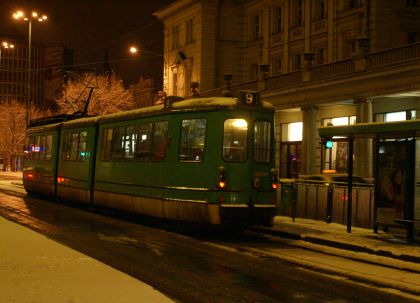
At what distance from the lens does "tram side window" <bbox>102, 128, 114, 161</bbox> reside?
19484mm

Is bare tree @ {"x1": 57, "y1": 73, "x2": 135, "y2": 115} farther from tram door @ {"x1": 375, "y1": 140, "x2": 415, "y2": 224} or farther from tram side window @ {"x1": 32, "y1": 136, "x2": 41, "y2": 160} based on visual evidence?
tram door @ {"x1": 375, "y1": 140, "x2": 415, "y2": 224}

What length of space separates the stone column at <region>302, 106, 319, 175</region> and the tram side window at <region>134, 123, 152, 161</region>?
1669 centimetres

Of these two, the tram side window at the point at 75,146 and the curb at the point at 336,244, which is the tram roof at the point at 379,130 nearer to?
the curb at the point at 336,244

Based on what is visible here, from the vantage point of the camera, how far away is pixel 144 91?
6319cm

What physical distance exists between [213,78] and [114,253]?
3475cm

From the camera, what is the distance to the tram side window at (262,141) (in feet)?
49.3

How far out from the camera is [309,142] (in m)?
33.2

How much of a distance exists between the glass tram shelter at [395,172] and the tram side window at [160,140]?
413 centimetres

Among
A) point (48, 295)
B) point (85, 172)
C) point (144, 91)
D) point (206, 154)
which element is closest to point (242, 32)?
point (144, 91)

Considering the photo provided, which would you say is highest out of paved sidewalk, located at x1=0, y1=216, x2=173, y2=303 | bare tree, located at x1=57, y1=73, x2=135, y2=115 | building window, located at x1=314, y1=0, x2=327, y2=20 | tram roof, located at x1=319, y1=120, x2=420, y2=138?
building window, located at x1=314, y1=0, x2=327, y2=20

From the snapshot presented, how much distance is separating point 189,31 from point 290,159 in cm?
1518

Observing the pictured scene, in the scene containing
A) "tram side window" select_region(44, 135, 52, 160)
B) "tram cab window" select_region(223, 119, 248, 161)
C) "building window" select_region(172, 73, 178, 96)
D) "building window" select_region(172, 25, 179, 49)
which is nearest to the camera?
"tram cab window" select_region(223, 119, 248, 161)

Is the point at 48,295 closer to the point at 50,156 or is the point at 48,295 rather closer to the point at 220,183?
the point at 220,183

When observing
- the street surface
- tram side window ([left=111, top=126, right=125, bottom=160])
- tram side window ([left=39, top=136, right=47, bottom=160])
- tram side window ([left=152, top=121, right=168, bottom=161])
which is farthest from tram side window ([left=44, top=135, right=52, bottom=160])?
tram side window ([left=152, top=121, right=168, bottom=161])
